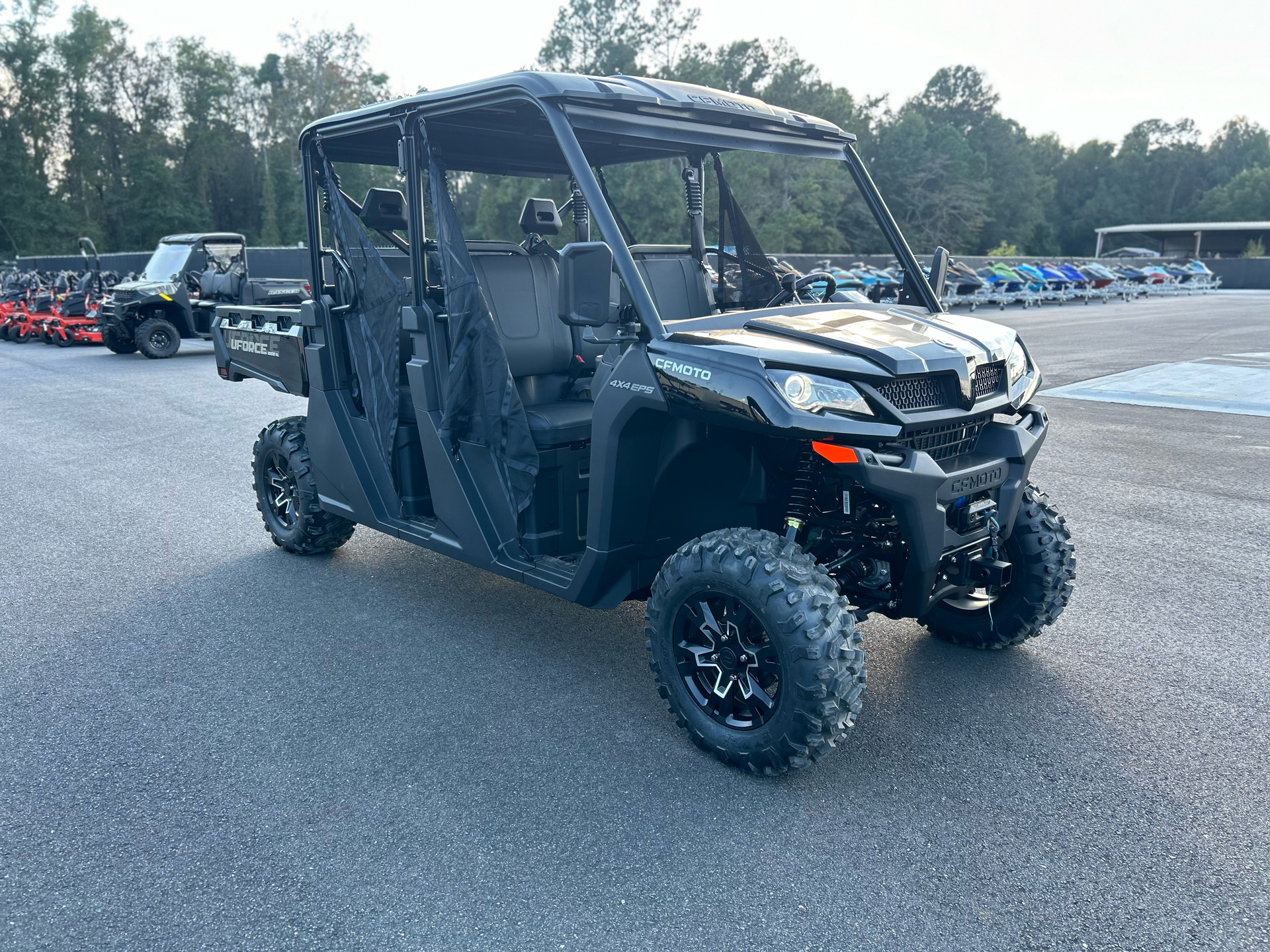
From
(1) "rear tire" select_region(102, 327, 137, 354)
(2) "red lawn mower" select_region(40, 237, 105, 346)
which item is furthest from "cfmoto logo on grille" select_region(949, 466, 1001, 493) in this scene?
(2) "red lawn mower" select_region(40, 237, 105, 346)

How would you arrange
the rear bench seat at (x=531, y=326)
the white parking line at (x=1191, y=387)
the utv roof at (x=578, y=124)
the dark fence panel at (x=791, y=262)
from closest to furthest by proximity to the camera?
1. the utv roof at (x=578, y=124)
2. the rear bench seat at (x=531, y=326)
3. the white parking line at (x=1191, y=387)
4. the dark fence panel at (x=791, y=262)

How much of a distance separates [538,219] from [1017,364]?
247 centimetres

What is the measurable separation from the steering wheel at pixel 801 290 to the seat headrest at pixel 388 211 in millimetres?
1752

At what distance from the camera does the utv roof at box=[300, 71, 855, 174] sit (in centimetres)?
354

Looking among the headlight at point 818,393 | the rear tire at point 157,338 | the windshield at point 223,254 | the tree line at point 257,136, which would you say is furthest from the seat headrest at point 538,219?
the tree line at point 257,136

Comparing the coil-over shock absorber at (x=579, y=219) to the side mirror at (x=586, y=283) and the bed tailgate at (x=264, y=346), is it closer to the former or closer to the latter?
the bed tailgate at (x=264, y=346)

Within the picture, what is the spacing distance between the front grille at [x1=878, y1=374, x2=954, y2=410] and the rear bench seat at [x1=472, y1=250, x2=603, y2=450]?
1648mm

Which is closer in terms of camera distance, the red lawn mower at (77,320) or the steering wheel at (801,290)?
the steering wheel at (801,290)

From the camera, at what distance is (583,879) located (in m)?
2.76

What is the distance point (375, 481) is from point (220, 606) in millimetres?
1000

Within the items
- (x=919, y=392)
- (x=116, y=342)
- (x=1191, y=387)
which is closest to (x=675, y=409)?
(x=919, y=392)

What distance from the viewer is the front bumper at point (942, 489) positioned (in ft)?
9.89

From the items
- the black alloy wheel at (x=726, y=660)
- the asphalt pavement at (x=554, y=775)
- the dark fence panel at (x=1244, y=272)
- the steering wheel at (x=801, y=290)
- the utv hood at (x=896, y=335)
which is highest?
the dark fence panel at (x=1244, y=272)

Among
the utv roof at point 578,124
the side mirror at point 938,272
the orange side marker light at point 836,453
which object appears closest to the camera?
Result: the orange side marker light at point 836,453
